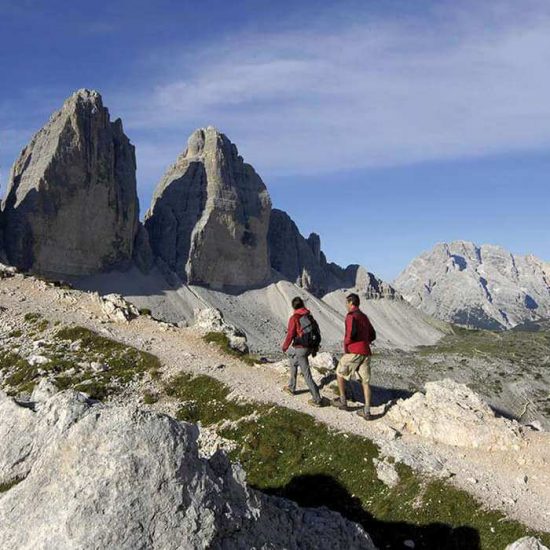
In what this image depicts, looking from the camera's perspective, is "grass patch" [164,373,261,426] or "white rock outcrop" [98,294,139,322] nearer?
"grass patch" [164,373,261,426]

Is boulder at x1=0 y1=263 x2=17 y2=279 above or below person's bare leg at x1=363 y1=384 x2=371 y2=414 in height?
above

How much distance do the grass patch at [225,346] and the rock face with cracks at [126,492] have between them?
712 inches

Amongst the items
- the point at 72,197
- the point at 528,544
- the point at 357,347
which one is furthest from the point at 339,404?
the point at 72,197

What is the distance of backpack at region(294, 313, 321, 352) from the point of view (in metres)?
22.9

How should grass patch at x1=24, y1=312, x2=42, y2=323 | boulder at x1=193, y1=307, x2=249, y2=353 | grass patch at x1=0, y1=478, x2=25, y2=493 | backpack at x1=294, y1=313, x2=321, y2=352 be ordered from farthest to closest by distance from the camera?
grass patch at x1=24, y1=312, x2=42, y2=323, boulder at x1=193, y1=307, x2=249, y2=353, backpack at x1=294, y1=313, x2=321, y2=352, grass patch at x1=0, y1=478, x2=25, y2=493

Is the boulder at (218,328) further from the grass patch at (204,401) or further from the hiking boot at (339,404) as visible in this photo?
the hiking boot at (339,404)

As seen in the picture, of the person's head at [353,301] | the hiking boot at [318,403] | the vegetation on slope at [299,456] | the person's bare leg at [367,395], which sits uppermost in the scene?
the person's head at [353,301]

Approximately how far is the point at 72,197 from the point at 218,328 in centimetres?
15029

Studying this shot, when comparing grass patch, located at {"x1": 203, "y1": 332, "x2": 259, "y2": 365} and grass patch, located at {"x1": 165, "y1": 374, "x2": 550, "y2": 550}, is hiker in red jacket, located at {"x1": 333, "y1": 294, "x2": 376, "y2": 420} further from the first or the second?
grass patch, located at {"x1": 203, "y1": 332, "x2": 259, "y2": 365}

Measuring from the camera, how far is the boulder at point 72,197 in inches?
6299

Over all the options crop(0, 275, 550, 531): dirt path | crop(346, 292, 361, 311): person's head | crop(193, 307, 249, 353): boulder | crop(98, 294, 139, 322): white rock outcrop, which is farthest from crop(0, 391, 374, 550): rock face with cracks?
crop(98, 294, 139, 322): white rock outcrop

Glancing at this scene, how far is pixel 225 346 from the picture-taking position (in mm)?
31203

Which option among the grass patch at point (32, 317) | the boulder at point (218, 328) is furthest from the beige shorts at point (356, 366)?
the grass patch at point (32, 317)

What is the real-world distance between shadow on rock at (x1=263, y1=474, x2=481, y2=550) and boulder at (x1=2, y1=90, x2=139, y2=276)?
508 feet
